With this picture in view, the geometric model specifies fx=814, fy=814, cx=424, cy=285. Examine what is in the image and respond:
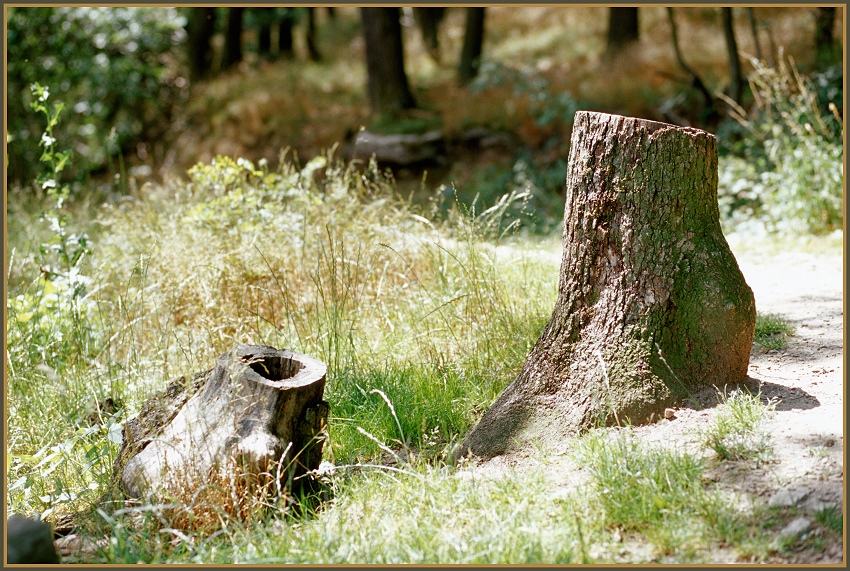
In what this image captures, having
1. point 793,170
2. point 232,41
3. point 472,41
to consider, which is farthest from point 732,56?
point 232,41

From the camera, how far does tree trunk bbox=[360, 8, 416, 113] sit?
1254 centimetres

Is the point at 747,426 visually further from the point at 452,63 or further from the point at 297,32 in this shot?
the point at 297,32

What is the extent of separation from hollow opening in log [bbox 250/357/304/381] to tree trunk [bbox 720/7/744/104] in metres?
8.14

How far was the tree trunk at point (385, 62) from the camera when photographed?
1254 cm

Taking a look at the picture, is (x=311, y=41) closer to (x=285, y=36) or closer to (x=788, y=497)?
(x=285, y=36)

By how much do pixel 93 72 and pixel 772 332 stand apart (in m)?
13.1

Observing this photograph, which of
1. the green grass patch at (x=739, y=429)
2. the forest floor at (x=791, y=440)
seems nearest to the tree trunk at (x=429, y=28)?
the forest floor at (x=791, y=440)

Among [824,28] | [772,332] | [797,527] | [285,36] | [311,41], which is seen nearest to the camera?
[797,527]

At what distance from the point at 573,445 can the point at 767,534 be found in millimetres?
831

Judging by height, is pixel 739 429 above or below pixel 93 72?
below

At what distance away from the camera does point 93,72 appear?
46.6 ft

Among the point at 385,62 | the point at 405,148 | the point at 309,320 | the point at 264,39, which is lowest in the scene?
the point at 309,320

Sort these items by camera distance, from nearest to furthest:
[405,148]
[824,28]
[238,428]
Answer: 1. [238,428]
2. [824,28]
3. [405,148]

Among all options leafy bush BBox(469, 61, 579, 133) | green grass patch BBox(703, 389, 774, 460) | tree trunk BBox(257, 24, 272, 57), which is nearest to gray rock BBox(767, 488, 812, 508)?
green grass patch BBox(703, 389, 774, 460)
